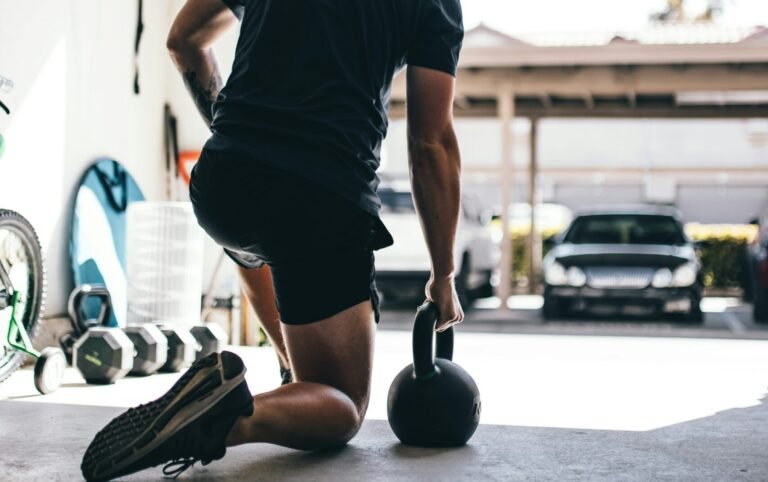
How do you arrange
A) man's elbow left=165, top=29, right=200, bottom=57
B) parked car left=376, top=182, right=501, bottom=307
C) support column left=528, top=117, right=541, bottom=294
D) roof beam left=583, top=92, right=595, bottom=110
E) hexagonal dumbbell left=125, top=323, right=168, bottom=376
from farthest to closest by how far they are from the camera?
support column left=528, top=117, right=541, bottom=294
roof beam left=583, top=92, right=595, bottom=110
parked car left=376, top=182, right=501, bottom=307
hexagonal dumbbell left=125, top=323, right=168, bottom=376
man's elbow left=165, top=29, right=200, bottom=57

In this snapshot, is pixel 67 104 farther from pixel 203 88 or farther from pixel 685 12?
pixel 685 12

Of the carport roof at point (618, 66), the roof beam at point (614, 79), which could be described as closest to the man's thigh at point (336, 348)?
the carport roof at point (618, 66)

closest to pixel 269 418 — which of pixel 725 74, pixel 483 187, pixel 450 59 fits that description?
pixel 450 59

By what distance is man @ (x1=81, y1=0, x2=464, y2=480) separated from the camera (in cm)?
304

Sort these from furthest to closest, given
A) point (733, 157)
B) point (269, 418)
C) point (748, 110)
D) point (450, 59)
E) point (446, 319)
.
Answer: point (733, 157)
point (748, 110)
point (446, 319)
point (450, 59)
point (269, 418)

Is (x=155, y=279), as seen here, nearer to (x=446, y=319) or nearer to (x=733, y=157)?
(x=446, y=319)

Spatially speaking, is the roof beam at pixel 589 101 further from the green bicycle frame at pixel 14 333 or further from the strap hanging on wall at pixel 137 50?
the green bicycle frame at pixel 14 333

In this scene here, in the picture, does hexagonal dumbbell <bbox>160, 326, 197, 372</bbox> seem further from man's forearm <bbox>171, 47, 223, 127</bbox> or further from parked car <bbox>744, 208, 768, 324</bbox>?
parked car <bbox>744, 208, 768, 324</bbox>

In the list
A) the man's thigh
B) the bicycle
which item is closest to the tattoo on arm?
the man's thigh

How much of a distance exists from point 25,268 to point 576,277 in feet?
23.6

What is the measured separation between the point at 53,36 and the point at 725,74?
29.3 ft

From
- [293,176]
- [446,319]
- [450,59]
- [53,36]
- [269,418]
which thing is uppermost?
[53,36]

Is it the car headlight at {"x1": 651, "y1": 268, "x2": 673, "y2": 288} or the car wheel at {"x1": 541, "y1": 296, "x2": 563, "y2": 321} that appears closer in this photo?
the car headlight at {"x1": 651, "y1": 268, "x2": 673, "y2": 288}

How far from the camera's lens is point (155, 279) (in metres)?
6.59
